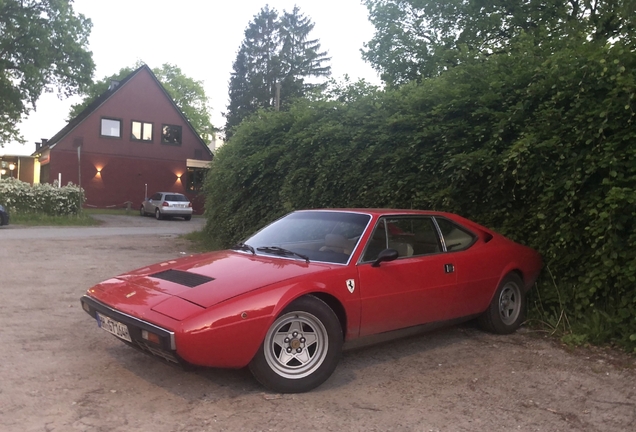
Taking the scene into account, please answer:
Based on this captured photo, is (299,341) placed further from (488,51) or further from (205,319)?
(488,51)

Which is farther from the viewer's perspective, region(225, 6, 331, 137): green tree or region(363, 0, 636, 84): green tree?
region(225, 6, 331, 137): green tree

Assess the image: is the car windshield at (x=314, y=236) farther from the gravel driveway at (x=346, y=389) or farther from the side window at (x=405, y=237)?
the gravel driveway at (x=346, y=389)

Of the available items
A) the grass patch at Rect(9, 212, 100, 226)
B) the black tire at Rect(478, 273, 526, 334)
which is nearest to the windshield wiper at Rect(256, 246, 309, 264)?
the black tire at Rect(478, 273, 526, 334)

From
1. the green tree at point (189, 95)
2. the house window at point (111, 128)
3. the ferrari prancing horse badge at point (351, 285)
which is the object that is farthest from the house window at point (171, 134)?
the ferrari prancing horse badge at point (351, 285)

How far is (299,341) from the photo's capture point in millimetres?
4004

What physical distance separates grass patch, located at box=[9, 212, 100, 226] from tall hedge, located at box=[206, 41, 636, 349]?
16.7 meters

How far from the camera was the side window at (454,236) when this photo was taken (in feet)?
17.7

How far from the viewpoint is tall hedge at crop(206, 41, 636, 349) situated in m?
5.13

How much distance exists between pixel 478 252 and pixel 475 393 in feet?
5.77

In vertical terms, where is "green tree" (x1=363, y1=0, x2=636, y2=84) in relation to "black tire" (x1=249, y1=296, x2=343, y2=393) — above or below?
above

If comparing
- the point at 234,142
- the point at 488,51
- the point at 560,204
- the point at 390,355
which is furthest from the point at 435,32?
the point at 390,355

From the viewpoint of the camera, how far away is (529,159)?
18.8ft

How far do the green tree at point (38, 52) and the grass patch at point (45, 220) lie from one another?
15348 mm

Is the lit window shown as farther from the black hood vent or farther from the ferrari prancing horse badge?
the ferrari prancing horse badge
